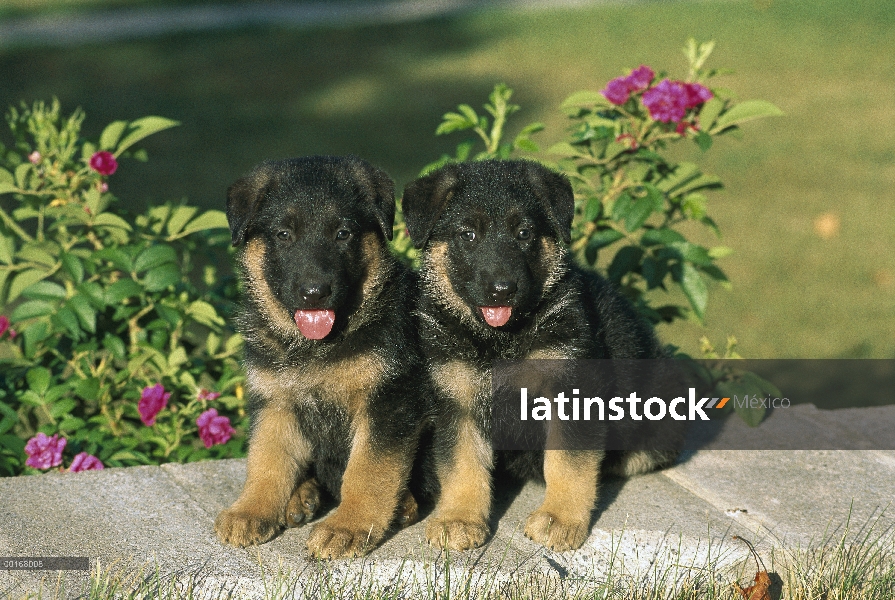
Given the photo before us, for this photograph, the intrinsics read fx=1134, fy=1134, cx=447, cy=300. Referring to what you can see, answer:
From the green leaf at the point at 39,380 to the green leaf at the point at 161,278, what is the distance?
62 cm

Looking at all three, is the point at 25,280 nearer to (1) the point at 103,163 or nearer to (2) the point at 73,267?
(2) the point at 73,267

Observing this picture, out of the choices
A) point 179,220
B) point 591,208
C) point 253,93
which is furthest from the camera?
point 253,93

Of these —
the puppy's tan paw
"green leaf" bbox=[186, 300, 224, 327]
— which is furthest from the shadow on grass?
the puppy's tan paw

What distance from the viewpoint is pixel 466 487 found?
413 cm

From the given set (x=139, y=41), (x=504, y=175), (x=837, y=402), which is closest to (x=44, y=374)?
(x=504, y=175)

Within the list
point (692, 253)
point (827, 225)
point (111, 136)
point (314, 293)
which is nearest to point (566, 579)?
point (314, 293)

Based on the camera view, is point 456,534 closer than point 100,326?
Yes

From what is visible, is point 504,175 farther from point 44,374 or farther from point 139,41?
point 139,41

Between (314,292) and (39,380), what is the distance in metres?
1.86

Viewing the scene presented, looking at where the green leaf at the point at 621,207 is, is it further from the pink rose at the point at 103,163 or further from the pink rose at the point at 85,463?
the pink rose at the point at 85,463

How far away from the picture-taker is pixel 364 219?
→ 407 centimetres

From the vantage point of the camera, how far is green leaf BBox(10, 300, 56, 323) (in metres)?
5.00

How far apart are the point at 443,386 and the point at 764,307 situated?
17.4 feet

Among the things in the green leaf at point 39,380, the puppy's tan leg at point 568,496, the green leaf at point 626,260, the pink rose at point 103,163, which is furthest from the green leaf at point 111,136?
the puppy's tan leg at point 568,496
